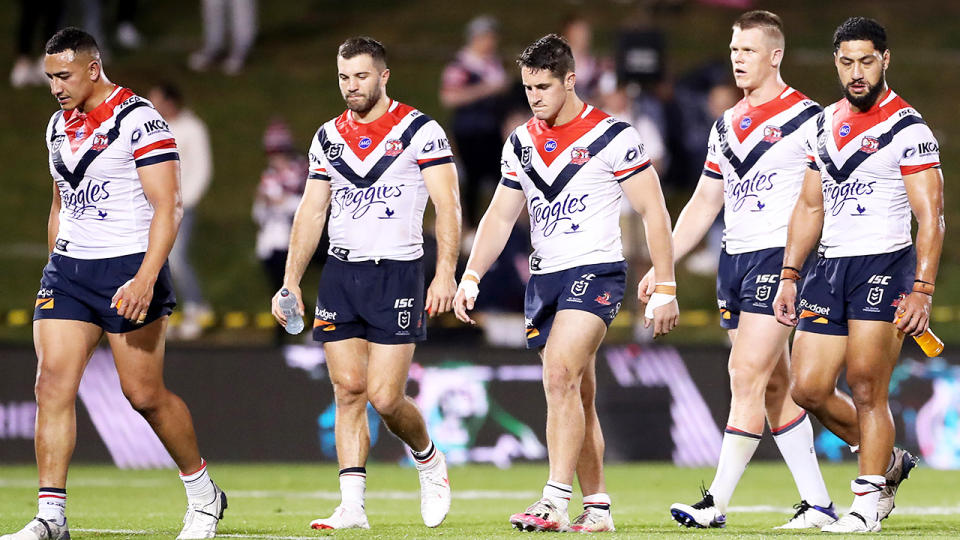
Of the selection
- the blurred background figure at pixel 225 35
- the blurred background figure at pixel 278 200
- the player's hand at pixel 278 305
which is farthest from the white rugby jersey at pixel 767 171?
the blurred background figure at pixel 225 35

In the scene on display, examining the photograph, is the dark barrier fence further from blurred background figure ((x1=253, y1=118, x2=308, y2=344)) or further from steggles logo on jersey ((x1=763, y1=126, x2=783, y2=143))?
steggles logo on jersey ((x1=763, y1=126, x2=783, y2=143))

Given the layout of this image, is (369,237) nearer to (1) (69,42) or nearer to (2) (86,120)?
(2) (86,120)

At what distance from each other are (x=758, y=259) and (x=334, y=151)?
7.72 ft

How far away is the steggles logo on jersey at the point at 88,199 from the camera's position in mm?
7988

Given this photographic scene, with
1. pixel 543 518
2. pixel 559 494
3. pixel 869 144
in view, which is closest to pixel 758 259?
pixel 869 144

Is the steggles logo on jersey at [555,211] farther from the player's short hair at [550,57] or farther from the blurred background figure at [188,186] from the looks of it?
the blurred background figure at [188,186]

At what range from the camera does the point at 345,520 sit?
8422mm

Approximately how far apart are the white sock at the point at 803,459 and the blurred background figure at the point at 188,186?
772cm

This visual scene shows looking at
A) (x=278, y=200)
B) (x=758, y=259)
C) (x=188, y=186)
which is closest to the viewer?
(x=758, y=259)

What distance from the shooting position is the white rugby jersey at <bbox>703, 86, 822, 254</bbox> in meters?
8.52

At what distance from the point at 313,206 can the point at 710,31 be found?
1680 cm

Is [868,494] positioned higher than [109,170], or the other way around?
[109,170]

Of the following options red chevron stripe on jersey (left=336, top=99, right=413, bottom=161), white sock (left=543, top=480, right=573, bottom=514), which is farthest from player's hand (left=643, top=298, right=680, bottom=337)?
red chevron stripe on jersey (left=336, top=99, right=413, bottom=161)

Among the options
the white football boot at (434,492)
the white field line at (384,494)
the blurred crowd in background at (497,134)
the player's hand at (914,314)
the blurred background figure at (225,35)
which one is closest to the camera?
the player's hand at (914,314)
